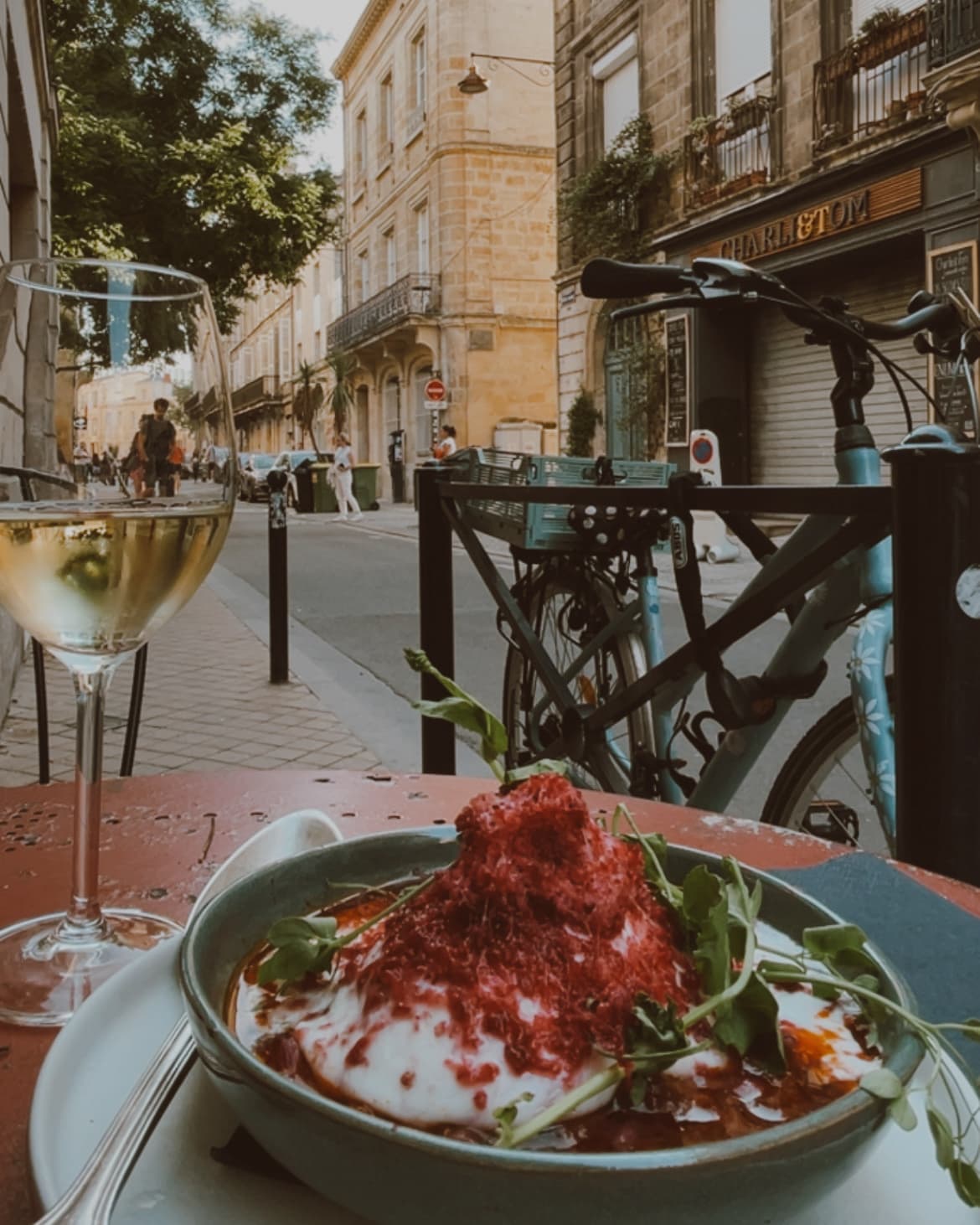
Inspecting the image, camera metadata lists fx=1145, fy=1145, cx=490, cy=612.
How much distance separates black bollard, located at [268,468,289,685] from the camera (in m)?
5.97

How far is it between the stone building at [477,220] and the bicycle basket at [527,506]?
2240cm

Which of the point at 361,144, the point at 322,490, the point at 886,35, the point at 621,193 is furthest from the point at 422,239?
the point at 886,35

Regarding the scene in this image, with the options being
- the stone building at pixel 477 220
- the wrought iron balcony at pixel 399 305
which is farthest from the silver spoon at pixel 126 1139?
the wrought iron balcony at pixel 399 305

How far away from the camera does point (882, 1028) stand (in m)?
0.45

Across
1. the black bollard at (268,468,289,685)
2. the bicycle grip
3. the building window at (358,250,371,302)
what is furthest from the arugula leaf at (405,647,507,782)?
the building window at (358,250,371,302)

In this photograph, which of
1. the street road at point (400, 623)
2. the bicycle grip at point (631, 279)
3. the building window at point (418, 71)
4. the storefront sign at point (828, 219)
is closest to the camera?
the bicycle grip at point (631, 279)

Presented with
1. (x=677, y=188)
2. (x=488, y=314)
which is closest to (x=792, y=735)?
(x=677, y=188)

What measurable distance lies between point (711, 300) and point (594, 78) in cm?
1773

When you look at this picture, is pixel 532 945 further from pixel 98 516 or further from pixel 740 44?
pixel 740 44

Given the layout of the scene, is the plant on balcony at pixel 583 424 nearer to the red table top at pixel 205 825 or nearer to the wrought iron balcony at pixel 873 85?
the wrought iron balcony at pixel 873 85

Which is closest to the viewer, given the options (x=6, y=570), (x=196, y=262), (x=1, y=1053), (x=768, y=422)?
(x=1, y=1053)

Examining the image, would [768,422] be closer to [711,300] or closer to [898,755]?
[711,300]

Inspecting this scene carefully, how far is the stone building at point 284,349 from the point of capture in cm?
4022

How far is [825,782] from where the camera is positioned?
2684mm
